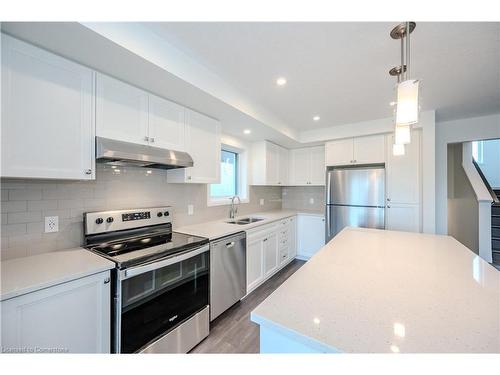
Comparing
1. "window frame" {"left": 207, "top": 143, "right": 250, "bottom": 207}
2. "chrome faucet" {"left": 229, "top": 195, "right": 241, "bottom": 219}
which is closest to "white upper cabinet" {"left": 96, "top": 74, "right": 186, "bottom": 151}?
"chrome faucet" {"left": 229, "top": 195, "right": 241, "bottom": 219}

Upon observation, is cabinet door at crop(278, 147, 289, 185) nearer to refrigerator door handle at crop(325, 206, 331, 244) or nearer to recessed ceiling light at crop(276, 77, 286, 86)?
refrigerator door handle at crop(325, 206, 331, 244)

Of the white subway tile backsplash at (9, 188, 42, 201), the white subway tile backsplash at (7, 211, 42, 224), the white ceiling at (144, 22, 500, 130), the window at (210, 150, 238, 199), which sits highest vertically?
the white ceiling at (144, 22, 500, 130)

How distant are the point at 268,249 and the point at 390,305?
84.3 inches

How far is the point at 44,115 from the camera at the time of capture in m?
1.20

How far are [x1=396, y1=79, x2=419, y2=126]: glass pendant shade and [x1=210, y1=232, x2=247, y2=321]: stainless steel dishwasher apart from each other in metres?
1.66

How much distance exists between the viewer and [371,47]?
1.42 meters

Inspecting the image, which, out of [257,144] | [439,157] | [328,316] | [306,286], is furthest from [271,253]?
[439,157]

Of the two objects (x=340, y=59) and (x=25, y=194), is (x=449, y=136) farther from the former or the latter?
(x=25, y=194)

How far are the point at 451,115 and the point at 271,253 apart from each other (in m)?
3.05

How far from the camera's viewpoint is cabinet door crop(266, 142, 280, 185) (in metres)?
3.43

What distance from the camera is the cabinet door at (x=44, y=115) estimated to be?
108 cm

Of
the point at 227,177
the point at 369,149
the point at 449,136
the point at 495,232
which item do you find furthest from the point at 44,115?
the point at 495,232

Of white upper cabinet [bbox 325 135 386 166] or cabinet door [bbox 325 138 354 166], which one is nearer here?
white upper cabinet [bbox 325 135 386 166]
